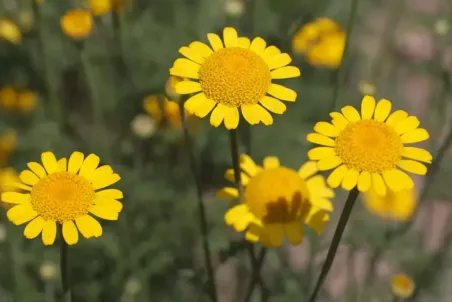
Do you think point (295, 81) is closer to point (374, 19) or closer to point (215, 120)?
point (374, 19)

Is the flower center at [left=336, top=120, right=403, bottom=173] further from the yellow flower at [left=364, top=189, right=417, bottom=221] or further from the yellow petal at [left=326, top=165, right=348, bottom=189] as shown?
the yellow flower at [left=364, top=189, right=417, bottom=221]

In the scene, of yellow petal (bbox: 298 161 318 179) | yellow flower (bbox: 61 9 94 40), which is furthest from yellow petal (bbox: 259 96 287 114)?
yellow flower (bbox: 61 9 94 40)

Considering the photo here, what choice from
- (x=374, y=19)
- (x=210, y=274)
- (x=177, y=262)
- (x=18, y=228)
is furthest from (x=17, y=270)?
(x=374, y=19)

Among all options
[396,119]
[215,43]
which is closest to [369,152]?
[396,119]

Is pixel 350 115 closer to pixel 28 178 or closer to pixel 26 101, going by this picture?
pixel 28 178

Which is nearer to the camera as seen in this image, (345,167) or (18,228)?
(345,167)

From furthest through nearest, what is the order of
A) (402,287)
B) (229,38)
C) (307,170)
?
(402,287) < (307,170) < (229,38)
